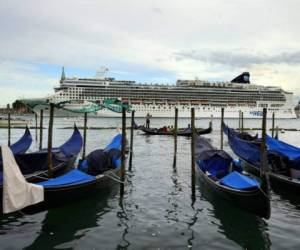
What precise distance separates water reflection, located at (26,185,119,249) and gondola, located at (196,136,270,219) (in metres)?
2.40

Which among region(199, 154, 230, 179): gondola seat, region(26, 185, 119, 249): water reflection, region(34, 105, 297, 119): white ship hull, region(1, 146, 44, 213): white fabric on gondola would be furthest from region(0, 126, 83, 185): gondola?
region(34, 105, 297, 119): white ship hull

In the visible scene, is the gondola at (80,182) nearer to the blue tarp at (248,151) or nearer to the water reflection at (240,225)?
the water reflection at (240,225)

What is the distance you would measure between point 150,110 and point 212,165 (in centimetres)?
5356

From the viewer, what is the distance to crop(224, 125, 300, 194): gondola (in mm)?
9008

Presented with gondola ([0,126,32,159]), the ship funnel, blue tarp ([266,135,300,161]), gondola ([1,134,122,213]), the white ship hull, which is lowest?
gondola ([1,134,122,213])

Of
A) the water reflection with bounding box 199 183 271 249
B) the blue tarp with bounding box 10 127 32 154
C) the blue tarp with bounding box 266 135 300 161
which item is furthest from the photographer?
the blue tarp with bounding box 10 127 32 154

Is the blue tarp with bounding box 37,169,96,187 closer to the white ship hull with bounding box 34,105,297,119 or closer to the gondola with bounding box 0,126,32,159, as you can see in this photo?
the gondola with bounding box 0,126,32,159

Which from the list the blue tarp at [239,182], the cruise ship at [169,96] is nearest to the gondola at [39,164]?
the blue tarp at [239,182]

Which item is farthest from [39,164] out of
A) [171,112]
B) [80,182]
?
[171,112]

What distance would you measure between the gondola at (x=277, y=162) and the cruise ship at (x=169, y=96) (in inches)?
1922

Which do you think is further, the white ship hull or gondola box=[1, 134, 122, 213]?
the white ship hull

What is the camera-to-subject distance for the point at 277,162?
396 inches

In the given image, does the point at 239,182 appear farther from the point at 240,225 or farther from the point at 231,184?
the point at 240,225

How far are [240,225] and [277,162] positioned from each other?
375 cm
